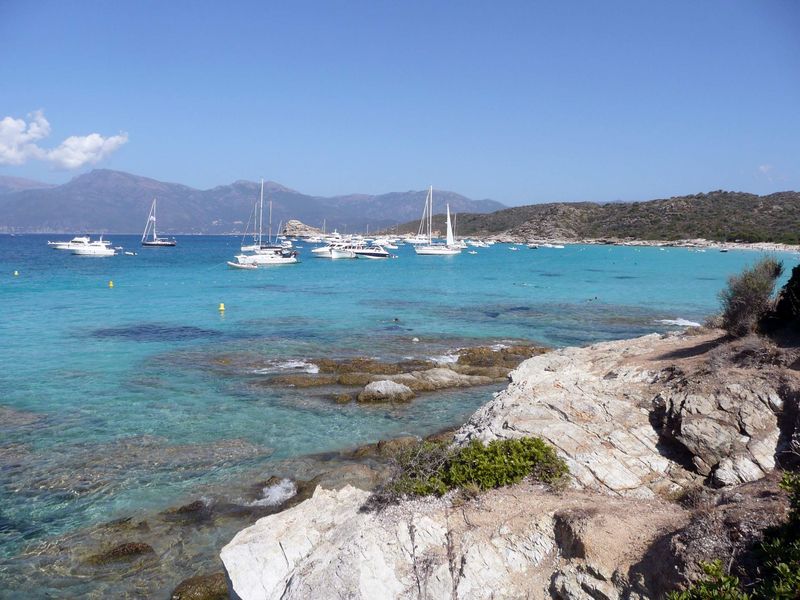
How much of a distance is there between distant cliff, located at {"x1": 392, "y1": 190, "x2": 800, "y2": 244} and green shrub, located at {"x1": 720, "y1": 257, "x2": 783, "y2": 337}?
326 feet

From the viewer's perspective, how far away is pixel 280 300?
43.8 metres

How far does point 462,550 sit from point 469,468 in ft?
4.53

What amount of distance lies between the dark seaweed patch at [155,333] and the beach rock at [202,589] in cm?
2036

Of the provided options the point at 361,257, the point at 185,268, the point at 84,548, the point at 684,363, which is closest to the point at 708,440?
the point at 684,363

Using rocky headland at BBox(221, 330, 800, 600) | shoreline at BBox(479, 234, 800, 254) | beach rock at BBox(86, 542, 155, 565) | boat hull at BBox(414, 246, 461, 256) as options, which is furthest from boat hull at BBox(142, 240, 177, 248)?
rocky headland at BBox(221, 330, 800, 600)

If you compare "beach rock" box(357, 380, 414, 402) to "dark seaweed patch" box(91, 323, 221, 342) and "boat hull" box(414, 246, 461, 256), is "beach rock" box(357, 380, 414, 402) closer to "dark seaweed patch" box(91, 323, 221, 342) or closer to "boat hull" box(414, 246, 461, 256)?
"dark seaweed patch" box(91, 323, 221, 342)

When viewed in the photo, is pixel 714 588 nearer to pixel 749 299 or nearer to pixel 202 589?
pixel 202 589

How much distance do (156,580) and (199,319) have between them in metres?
26.5

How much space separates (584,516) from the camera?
6.96 m

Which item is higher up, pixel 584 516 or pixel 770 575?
pixel 770 575

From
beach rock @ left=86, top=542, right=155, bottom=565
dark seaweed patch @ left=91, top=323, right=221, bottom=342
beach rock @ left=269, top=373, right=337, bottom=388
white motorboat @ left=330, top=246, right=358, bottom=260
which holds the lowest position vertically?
beach rock @ left=86, top=542, right=155, bottom=565

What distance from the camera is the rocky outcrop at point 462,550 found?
21.5 feet

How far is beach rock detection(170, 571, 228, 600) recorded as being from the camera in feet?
29.2

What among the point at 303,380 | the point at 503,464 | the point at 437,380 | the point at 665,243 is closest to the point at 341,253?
the point at 665,243
